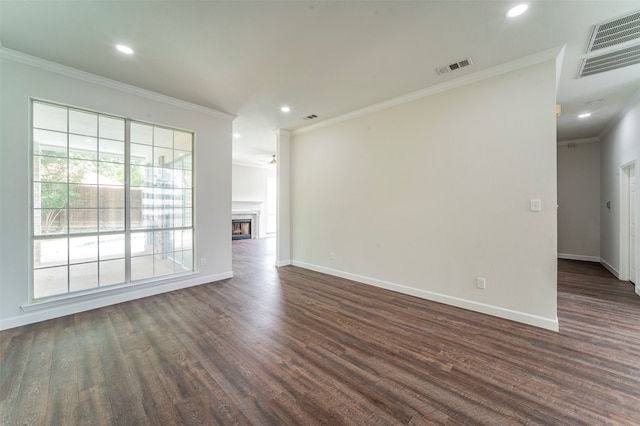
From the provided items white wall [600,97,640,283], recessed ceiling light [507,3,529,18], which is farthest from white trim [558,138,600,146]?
recessed ceiling light [507,3,529,18]

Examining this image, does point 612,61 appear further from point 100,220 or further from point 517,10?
point 100,220

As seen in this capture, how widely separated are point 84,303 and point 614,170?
30.0 ft

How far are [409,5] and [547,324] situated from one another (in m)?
3.46

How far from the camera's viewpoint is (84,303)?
3.23 meters

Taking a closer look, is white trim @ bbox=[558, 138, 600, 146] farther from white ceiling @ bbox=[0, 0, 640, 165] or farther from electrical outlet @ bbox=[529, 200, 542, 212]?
electrical outlet @ bbox=[529, 200, 542, 212]

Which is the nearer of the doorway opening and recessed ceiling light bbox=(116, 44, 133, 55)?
recessed ceiling light bbox=(116, 44, 133, 55)

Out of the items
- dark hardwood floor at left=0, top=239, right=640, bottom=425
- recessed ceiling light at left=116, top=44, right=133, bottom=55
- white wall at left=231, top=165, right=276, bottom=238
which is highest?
recessed ceiling light at left=116, top=44, right=133, bottom=55

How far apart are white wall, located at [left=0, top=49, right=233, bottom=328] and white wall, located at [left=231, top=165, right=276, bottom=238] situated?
558cm

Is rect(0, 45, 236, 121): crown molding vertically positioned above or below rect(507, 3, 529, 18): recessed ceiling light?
above

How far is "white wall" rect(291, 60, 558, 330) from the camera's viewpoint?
2.75 m

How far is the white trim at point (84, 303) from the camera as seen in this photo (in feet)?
9.31

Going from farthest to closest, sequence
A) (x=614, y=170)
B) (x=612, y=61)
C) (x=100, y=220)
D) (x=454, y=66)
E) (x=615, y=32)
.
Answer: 1. (x=614, y=170)
2. (x=100, y=220)
3. (x=454, y=66)
4. (x=612, y=61)
5. (x=615, y=32)

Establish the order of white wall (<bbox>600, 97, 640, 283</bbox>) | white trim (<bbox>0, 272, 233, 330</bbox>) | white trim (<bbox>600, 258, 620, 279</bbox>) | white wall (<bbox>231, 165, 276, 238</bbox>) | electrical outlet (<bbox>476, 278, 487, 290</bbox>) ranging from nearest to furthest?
white trim (<bbox>0, 272, 233, 330</bbox>) → electrical outlet (<bbox>476, 278, 487, 290</bbox>) → white wall (<bbox>600, 97, 640, 283</bbox>) → white trim (<bbox>600, 258, 620, 279</bbox>) → white wall (<bbox>231, 165, 276, 238</bbox>)

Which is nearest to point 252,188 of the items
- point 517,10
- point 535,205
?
point 535,205
